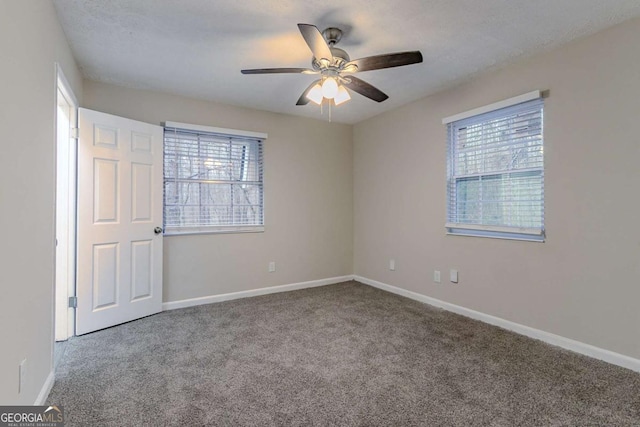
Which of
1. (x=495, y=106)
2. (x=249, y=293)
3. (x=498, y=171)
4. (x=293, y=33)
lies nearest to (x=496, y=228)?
(x=498, y=171)

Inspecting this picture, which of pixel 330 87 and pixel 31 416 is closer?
pixel 31 416

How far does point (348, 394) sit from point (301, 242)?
266 centimetres

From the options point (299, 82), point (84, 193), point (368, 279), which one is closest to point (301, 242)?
point (368, 279)

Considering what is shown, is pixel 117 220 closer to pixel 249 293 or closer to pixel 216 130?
pixel 216 130

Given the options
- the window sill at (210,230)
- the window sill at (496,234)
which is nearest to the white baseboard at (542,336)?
the window sill at (496,234)

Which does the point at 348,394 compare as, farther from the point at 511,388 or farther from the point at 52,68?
the point at 52,68

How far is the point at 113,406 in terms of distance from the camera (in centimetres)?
180

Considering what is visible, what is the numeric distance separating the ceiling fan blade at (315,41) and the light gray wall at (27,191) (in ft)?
4.29

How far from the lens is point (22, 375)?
151cm

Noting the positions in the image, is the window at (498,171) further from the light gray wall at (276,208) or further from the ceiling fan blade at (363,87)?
the light gray wall at (276,208)

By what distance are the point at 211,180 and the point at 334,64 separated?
2.19 meters

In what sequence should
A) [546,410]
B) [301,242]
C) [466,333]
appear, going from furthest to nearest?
[301,242] → [466,333] → [546,410]

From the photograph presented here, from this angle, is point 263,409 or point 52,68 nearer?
point 263,409

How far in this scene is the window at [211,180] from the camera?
3.59m
